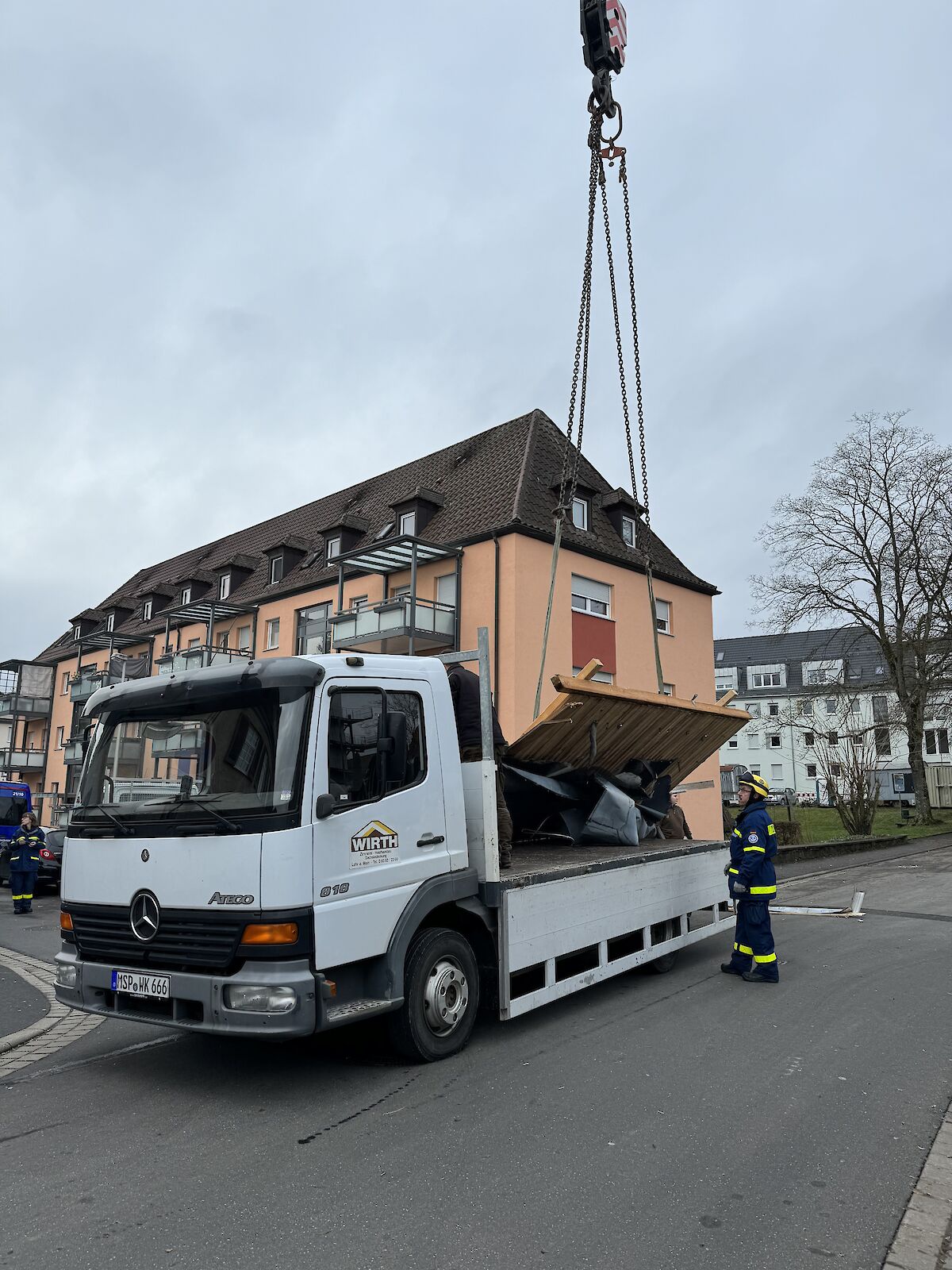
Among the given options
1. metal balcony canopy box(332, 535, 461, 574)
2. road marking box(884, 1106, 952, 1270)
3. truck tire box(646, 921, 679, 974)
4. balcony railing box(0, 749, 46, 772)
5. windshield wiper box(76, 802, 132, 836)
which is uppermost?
metal balcony canopy box(332, 535, 461, 574)

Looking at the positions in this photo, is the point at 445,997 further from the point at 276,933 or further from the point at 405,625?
the point at 405,625

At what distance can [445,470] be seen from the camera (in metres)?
29.4

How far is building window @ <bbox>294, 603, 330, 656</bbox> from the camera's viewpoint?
95.1 feet

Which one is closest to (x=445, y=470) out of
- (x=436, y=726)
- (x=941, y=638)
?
(x=941, y=638)

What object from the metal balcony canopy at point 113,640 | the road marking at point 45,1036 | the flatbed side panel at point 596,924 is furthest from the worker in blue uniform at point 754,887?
the metal balcony canopy at point 113,640

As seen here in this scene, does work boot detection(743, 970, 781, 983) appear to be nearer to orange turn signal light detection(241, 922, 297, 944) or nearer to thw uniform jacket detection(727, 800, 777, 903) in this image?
thw uniform jacket detection(727, 800, 777, 903)

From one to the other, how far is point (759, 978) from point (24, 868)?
12481mm

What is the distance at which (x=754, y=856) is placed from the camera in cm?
771

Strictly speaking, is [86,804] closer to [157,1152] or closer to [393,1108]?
[157,1152]

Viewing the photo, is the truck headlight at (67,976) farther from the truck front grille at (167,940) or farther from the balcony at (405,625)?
the balcony at (405,625)

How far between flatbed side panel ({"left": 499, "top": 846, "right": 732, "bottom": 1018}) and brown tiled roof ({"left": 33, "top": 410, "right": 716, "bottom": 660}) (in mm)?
15788

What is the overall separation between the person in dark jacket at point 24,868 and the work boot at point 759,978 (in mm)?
12227

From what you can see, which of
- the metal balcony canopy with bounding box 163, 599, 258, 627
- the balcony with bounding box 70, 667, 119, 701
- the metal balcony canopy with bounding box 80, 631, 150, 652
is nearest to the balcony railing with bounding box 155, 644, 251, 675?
the metal balcony canopy with bounding box 163, 599, 258, 627

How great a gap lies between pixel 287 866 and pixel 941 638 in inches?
1300
